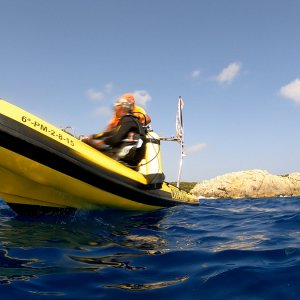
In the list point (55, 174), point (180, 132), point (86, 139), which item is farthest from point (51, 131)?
point (180, 132)

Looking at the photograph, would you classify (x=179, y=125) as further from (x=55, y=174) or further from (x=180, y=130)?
(x=55, y=174)

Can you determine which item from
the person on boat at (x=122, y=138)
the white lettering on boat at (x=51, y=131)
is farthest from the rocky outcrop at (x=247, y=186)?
the white lettering on boat at (x=51, y=131)

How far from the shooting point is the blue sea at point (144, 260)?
2543mm

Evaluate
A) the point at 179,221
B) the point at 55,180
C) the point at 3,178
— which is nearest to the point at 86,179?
the point at 55,180

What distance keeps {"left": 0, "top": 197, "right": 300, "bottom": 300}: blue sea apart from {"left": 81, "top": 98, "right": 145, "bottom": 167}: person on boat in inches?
65.9

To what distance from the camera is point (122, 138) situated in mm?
6738

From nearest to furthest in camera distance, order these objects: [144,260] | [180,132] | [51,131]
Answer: [144,260] < [51,131] < [180,132]

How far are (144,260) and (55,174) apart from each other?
8.17 ft

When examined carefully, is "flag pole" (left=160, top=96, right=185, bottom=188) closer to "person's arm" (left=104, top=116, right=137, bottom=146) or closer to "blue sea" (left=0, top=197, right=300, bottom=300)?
"person's arm" (left=104, top=116, right=137, bottom=146)

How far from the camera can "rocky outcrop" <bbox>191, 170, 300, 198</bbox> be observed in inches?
958

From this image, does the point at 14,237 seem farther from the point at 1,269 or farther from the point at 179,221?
the point at 179,221

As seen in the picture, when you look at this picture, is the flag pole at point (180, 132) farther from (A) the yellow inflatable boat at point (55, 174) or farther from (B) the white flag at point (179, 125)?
(A) the yellow inflatable boat at point (55, 174)

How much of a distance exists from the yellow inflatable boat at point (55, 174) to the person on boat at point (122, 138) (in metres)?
0.53

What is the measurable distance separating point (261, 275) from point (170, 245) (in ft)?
4.83
